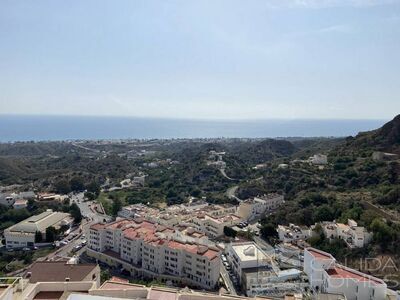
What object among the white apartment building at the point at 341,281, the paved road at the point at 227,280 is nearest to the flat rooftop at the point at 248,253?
the paved road at the point at 227,280

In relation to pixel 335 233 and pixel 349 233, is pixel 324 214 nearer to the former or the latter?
pixel 335 233

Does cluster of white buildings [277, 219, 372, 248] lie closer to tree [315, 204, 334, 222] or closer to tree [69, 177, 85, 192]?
tree [315, 204, 334, 222]

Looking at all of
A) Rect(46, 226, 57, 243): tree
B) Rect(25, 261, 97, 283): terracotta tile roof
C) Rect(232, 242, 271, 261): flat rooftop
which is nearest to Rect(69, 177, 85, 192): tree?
Rect(46, 226, 57, 243): tree

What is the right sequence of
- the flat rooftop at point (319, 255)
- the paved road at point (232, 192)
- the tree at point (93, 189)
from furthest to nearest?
the tree at point (93, 189)
the paved road at point (232, 192)
the flat rooftop at point (319, 255)

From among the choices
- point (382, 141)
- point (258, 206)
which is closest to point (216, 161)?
point (382, 141)

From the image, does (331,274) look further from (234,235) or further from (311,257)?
(234,235)

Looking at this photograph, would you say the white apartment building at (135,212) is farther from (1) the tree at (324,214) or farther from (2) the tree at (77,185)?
(2) the tree at (77,185)
